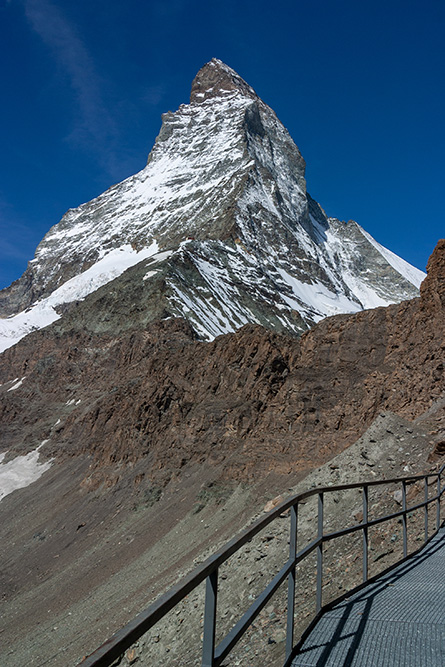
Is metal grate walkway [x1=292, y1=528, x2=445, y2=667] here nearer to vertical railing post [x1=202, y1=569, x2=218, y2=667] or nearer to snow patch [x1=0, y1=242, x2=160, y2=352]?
vertical railing post [x1=202, y1=569, x2=218, y2=667]

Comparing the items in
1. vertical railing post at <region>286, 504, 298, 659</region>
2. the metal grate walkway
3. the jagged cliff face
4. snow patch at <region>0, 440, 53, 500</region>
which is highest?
the jagged cliff face

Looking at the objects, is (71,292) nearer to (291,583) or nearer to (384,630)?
(291,583)

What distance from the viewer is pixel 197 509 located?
2795 centimetres

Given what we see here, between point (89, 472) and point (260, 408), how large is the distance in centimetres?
1682

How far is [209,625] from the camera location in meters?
2.91

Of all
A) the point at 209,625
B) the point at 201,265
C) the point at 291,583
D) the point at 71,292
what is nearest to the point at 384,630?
the point at 291,583

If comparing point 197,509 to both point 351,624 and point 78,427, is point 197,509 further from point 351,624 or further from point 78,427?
point 78,427

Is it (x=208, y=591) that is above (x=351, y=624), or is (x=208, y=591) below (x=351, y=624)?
above

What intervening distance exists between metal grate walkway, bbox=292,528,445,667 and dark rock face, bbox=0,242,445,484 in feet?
51.4

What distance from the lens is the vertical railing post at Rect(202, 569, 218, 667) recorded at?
286cm

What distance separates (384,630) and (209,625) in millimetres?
2483

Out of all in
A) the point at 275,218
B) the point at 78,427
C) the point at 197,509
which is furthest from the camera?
the point at 275,218

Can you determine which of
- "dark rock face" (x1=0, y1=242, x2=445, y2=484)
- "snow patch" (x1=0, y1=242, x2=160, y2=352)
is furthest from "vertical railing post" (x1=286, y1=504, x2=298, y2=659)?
"snow patch" (x1=0, y1=242, x2=160, y2=352)

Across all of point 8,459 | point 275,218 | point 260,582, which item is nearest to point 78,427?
point 8,459
